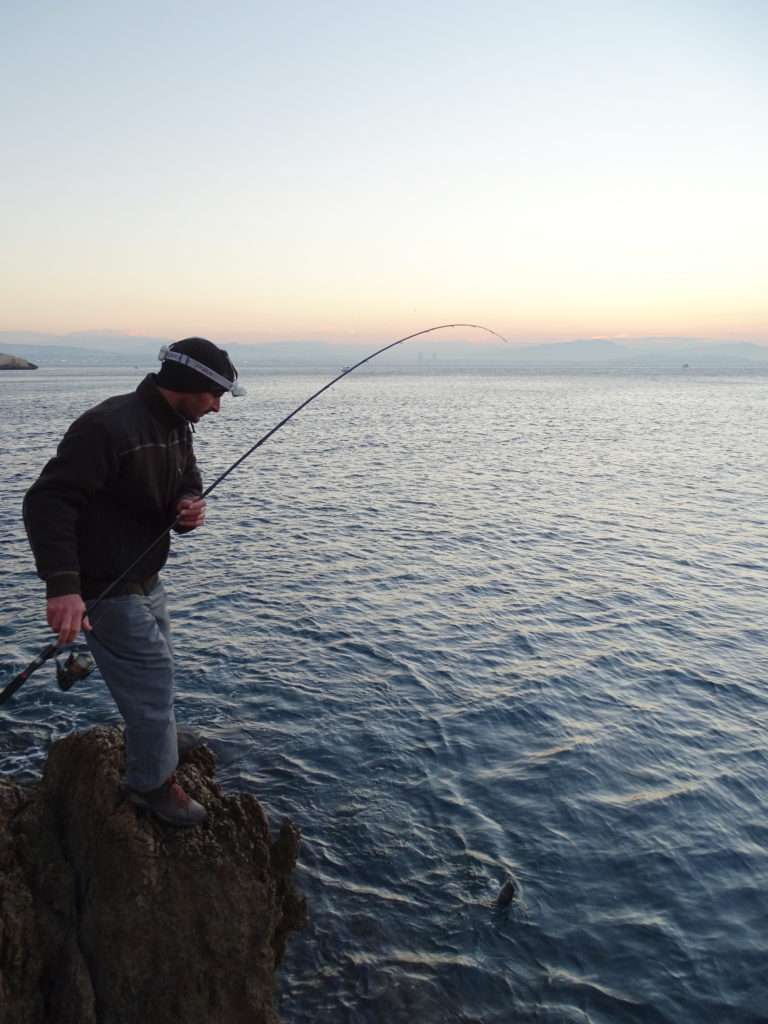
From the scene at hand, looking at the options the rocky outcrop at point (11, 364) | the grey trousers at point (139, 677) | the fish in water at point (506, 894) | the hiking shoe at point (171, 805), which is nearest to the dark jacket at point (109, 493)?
the grey trousers at point (139, 677)

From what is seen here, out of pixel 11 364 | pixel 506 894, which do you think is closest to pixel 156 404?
pixel 506 894

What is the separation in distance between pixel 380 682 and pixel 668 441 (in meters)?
38.2

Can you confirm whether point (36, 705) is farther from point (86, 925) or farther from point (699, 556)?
point (699, 556)

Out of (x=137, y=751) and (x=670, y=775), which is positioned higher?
(x=137, y=751)

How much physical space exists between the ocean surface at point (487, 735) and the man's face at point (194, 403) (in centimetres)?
420

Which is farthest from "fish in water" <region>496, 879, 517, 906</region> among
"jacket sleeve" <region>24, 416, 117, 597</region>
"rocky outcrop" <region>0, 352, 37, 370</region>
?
"rocky outcrop" <region>0, 352, 37, 370</region>

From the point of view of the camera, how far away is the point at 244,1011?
14.9ft

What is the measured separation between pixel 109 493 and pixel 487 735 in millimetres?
6265

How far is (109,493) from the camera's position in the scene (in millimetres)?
4363

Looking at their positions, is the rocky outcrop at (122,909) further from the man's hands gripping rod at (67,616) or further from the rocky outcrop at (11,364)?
the rocky outcrop at (11,364)

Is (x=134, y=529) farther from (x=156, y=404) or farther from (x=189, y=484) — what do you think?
(x=156, y=404)

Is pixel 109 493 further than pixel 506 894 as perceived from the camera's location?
No

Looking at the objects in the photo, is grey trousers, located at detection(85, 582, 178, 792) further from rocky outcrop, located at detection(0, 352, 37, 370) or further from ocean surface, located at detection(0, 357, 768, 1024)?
rocky outcrop, located at detection(0, 352, 37, 370)

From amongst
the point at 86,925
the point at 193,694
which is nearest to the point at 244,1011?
the point at 86,925
